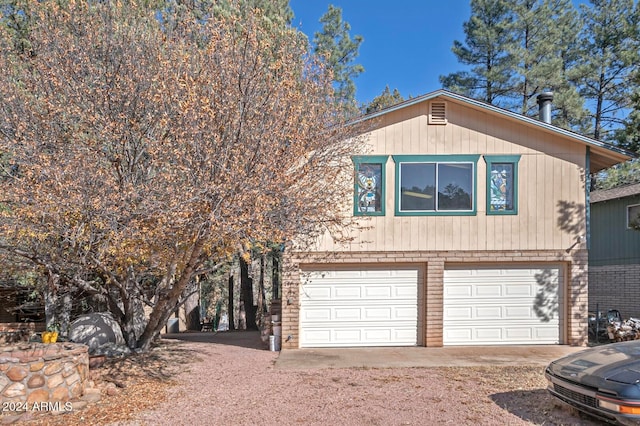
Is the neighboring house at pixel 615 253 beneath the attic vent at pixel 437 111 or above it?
beneath

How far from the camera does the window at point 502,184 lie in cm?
1009

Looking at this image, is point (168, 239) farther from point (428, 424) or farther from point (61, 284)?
point (61, 284)

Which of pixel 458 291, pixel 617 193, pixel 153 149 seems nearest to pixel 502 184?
pixel 458 291

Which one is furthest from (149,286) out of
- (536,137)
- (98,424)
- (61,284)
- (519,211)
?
(536,137)

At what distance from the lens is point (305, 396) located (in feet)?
20.7

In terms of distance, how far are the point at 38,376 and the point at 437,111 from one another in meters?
9.07

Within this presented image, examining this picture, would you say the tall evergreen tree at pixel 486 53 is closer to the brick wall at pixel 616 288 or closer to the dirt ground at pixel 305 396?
the brick wall at pixel 616 288

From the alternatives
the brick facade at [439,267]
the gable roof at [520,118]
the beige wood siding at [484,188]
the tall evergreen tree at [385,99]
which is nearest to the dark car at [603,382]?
the brick facade at [439,267]

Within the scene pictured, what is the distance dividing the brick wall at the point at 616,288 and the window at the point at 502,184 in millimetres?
6119

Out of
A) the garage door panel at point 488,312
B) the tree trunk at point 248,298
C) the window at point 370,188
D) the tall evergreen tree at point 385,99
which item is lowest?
the tree trunk at point 248,298

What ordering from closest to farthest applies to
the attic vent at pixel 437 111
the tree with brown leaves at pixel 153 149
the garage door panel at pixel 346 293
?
the tree with brown leaves at pixel 153 149 < the garage door panel at pixel 346 293 < the attic vent at pixel 437 111

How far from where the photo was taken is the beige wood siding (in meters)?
10.1

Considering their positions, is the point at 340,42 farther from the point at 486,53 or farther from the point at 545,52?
the point at 545,52

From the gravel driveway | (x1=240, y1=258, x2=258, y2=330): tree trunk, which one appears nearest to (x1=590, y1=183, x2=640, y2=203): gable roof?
the gravel driveway
